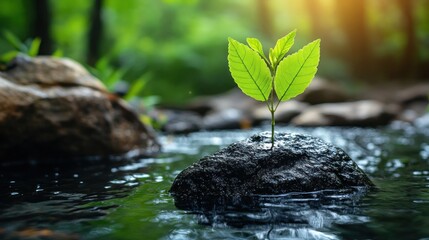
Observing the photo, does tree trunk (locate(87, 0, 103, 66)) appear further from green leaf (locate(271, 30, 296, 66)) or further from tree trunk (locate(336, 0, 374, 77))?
tree trunk (locate(336, 0, 374, 77))

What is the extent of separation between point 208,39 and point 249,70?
20.4 meters

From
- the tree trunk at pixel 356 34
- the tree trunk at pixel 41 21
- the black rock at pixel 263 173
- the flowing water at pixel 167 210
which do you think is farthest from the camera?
the tree trunk at pixel 356 34

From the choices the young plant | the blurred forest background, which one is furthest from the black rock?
the blurred forest background

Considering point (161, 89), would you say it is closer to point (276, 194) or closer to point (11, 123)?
point (11, 123)

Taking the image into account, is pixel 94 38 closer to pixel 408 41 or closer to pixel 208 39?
pixel 208 39

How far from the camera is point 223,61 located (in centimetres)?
2177

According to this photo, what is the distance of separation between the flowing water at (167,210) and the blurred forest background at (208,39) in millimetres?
12148

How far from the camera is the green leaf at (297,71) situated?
134 inches

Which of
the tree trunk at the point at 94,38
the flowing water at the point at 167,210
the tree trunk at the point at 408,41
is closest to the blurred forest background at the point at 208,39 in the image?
the tree trunk at the point at 408,41

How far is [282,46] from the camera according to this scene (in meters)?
3.46

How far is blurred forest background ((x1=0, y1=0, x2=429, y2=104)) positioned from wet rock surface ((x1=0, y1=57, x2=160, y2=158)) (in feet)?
31.9

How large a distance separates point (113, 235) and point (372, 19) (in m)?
25.1

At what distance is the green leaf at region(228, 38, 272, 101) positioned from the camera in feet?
11.0

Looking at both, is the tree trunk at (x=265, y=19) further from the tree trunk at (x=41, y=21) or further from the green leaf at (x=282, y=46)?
the green leaf at (x=282, y=46)
